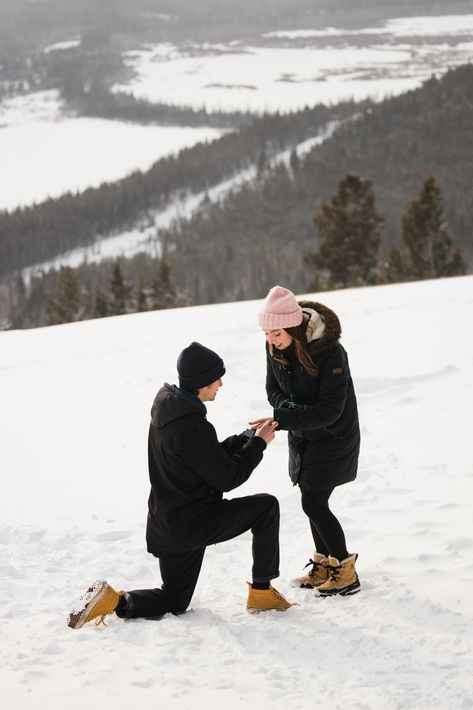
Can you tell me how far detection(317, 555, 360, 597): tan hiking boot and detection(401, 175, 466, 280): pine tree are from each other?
123ft

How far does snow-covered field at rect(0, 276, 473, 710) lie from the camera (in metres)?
3.67

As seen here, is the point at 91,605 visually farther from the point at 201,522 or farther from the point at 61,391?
the point at 61,391

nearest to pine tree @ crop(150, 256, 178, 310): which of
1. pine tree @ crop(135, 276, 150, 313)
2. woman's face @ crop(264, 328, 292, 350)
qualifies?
pine tree @ crop(135, 276, 150, 313)

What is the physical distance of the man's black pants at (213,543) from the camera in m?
4.49

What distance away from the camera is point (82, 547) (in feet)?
20.5

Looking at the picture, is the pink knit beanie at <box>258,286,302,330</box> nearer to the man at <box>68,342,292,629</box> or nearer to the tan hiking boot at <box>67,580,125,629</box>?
the man at <box>68,342,292,629</box>

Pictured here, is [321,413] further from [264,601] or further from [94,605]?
[94,605]

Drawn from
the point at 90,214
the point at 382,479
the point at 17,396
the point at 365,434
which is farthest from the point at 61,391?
the point at 90,214

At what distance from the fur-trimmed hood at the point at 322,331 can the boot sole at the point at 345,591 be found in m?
1.51

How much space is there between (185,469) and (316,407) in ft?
2.83

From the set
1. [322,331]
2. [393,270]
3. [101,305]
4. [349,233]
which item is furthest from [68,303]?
[322,331]

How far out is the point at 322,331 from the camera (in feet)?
14.8

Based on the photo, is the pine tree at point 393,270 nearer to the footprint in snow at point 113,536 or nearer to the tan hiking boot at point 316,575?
the footprint in snow at point 113,536

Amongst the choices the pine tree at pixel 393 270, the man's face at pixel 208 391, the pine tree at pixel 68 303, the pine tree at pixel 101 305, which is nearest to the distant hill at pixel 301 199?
the pine tree at pixel 68 303
